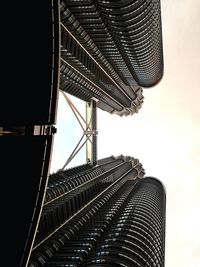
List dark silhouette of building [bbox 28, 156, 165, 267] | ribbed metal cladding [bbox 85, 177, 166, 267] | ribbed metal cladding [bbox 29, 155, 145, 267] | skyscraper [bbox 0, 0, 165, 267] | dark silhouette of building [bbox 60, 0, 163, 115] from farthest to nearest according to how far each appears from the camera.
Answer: dark silhouette of building [bbox 60, 0, 163, 115] → ribbed metal cladding [bbox 29, 155, 145, 267] → dark silhouette of building [bbox 28, 156, 165, 267] → ribbed metal cladding [bbox 85, 177, 166, 267] → skyscraper [bbox 0, 0, 165, 267]

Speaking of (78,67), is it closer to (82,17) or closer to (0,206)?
(82,17)

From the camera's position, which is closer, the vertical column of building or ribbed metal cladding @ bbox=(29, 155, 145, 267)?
the vertical column of building

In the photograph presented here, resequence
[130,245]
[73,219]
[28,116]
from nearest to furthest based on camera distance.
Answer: [28,116]
[130,245]
[73,219]

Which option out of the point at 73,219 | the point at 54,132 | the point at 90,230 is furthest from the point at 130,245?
the point at 54,132

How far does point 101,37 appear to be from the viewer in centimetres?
13388

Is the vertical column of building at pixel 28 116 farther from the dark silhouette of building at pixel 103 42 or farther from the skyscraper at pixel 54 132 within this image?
the dark silhouette of building at pixel 103 42

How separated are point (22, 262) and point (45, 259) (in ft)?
197

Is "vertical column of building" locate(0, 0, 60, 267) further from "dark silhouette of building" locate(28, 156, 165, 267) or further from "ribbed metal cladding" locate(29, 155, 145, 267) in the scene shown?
"ribbed metal cladding" locate(29, 155, 145, 267)

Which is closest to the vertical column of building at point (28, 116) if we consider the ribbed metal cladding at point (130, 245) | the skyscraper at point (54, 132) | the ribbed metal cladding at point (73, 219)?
the skyscraper at point (54, 132)

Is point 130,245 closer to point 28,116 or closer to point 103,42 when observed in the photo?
point 28,116

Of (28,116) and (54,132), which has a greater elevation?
(28,116)

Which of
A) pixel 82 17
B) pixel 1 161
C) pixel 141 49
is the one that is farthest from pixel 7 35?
pixel 141 49

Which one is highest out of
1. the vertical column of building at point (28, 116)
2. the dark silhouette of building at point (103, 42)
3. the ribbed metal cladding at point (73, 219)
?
the dark silhouette of building at point (103, 42)

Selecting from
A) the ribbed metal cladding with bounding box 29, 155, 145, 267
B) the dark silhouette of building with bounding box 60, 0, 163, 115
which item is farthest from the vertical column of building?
the dark silhouette of building with bounding box 60, 0, 163, 115
